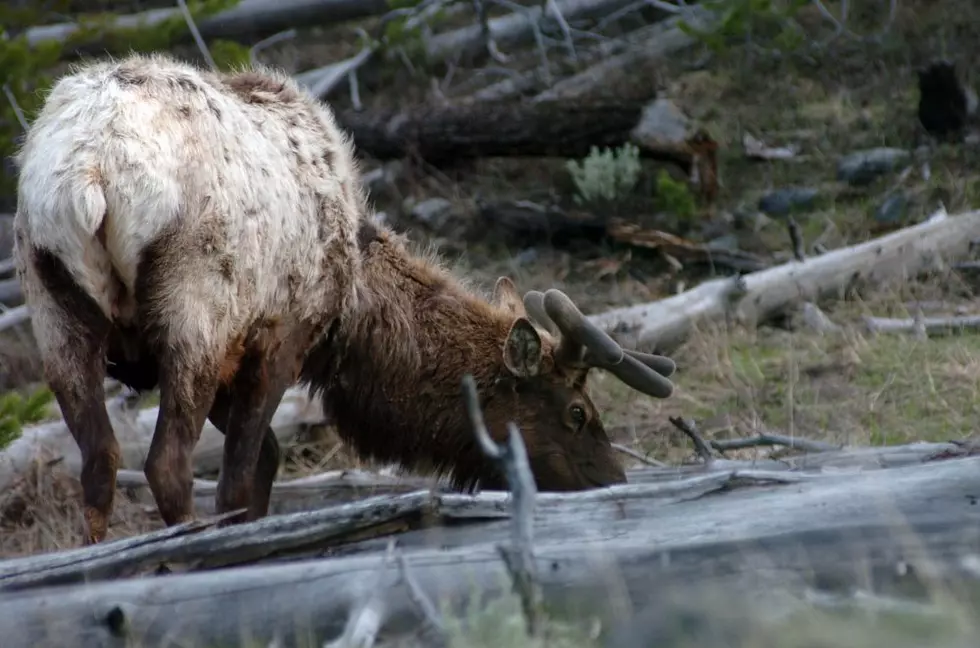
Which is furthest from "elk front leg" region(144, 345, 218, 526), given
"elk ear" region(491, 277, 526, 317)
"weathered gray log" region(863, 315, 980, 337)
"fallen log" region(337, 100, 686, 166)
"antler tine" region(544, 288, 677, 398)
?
"fallen log" region(337, 100, 686, 166)

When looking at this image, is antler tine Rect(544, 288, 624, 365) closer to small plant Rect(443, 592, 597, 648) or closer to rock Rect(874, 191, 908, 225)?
small plant Rect(443, 592, 597, 648)

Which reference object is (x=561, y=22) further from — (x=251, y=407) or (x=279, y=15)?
(x=251, y=407)

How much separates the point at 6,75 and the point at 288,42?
5792 millimetres

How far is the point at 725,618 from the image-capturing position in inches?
124

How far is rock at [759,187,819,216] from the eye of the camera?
38.5 ft

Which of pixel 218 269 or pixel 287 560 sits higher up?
Result: pixel 218 269

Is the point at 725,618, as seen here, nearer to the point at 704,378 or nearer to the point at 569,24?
the point at 704,378

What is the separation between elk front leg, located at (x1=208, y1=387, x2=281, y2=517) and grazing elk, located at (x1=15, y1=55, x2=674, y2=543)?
0.04 feet

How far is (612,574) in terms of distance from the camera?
140 inches

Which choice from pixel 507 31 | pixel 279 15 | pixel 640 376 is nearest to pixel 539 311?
pixel 640 376

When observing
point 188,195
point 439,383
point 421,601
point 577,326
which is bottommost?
point 439,383

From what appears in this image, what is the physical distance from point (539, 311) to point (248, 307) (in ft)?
6.05

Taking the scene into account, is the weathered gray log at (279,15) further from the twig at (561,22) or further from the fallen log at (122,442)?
the fallen log at (122,442)

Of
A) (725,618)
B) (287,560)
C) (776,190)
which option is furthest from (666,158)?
(725,618)
